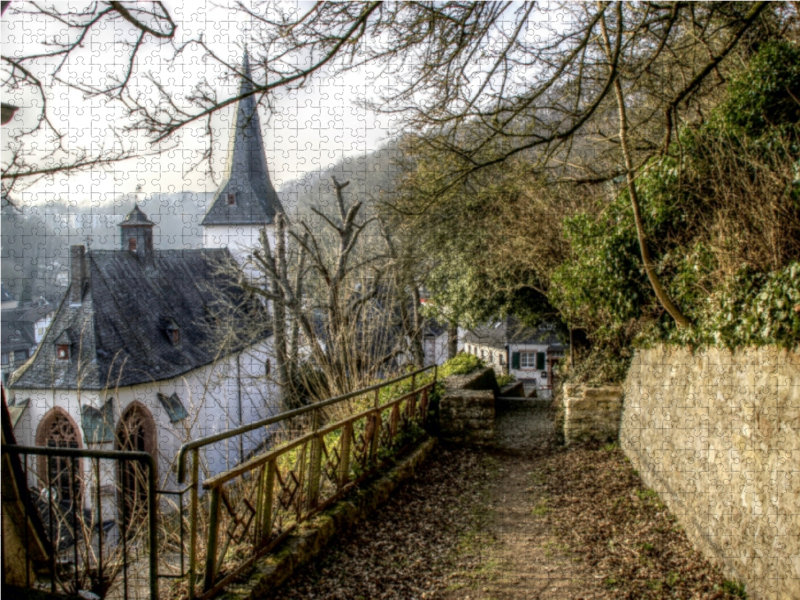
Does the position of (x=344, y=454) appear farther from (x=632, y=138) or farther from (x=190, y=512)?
(x=632, y=138)

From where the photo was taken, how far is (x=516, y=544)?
4.86 m

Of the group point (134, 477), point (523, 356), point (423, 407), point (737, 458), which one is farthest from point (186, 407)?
point (523, 356)

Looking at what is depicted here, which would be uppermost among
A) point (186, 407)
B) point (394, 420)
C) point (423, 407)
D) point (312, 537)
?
point (394, 420)

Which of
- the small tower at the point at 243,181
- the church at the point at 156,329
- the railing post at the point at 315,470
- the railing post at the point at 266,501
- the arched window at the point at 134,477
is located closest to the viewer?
the arched window at the point at 134,477

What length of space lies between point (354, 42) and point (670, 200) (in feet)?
10.9

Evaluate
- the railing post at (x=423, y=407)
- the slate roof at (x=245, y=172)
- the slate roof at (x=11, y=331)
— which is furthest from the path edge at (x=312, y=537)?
the slate roof at (x=245, y=172)

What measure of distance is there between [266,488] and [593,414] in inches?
219

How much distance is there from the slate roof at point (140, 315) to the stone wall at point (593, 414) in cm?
802

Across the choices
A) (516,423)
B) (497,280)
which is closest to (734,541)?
(516,423)

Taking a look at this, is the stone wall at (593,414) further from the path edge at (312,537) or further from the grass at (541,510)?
the path edge at (312,537)

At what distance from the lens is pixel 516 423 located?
435 inches

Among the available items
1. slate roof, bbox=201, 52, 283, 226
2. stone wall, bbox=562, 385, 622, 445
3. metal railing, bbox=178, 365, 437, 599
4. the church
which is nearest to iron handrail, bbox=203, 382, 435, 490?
metal railing, bbox=178, 365, 437, 599

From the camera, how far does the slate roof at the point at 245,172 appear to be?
3520mm

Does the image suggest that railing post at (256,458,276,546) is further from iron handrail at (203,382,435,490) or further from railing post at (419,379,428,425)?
railing post at (419,379,428,425)
